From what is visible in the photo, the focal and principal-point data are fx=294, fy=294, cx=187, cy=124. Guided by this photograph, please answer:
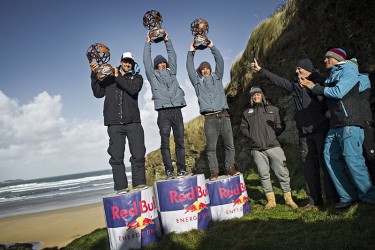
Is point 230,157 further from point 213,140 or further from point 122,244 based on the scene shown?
point 122,244

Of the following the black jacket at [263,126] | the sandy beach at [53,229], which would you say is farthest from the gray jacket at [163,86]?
the sandy beach at [53,229]

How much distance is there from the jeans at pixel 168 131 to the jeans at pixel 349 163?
114 inches

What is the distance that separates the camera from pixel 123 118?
573 centimetres

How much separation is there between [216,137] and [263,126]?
44.3 inches

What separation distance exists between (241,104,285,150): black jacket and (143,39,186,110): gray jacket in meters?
1.64

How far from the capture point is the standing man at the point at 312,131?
5.49 meters

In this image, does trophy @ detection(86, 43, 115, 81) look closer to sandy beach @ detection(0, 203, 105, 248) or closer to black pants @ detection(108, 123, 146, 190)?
black pants @ detection(108, 123, 146, 190)

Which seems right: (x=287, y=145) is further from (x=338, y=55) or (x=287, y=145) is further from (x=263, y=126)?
(x=338, y=55)

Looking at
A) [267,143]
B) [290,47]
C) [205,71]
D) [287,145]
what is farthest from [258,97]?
[290,47]

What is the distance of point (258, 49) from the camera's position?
12641 millimetres

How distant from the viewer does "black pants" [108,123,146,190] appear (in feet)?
18.4

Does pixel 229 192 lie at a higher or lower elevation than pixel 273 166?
lower

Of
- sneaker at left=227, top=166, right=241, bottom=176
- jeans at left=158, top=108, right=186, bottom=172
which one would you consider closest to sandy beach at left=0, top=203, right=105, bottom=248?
jeans at left=158, top=108, right=186, bottom=172

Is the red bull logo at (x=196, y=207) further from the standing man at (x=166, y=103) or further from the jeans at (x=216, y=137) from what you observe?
the jeans at (x=216, y=137)
